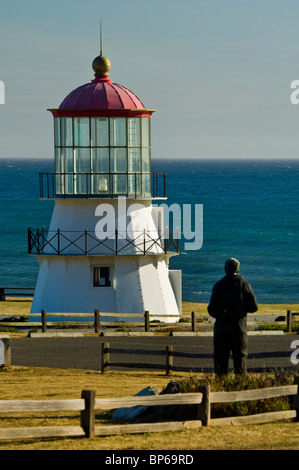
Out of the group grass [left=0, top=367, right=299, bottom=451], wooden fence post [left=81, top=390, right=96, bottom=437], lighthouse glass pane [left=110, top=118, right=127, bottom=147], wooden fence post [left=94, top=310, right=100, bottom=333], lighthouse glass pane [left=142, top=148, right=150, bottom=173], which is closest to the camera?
grass [left=0, top=367, right=299, bottom=451]

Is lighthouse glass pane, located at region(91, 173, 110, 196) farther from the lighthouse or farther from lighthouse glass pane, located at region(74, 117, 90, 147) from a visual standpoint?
lighthouse glass pane, located at region(74, 117, 90, 147)

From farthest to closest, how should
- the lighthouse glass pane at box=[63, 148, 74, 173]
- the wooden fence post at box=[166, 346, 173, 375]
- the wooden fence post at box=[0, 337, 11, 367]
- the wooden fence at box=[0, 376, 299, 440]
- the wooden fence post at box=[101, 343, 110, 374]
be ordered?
the lighthouse glass pane at box=[63, 148, 74, 173] < the wooden fence post at box=[0, 337, 11, 367] < the wooden fence post at box=[101, 343, 110, 374] < the wooden fence post at box=[166, 346, 173, 375] < the wooden fence at box=[0, 376, 299, 440]

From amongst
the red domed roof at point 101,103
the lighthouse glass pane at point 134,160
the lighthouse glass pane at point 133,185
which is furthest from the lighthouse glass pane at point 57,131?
the lighthouse glass pane at point 133,185

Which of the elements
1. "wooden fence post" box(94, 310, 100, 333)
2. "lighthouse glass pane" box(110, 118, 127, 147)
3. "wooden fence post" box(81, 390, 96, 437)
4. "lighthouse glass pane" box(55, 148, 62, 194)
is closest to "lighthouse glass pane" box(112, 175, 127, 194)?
"lighthouse glass pane" box(110, 118, 127, 147)

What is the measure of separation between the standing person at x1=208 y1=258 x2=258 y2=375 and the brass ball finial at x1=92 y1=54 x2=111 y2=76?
17.8 m

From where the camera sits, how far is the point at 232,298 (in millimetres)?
16625

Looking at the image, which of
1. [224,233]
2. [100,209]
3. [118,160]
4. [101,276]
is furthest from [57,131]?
[224,233]

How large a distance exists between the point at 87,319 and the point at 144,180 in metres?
4.51

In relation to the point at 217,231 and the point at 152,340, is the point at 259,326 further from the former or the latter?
the point at 217,231

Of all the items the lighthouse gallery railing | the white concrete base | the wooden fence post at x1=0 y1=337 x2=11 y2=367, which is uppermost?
the lighthouse gallery railing

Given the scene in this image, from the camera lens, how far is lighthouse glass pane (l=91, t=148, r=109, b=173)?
32.5 m

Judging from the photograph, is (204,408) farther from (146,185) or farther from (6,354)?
(146,185)

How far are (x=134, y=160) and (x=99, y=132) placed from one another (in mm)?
1338
